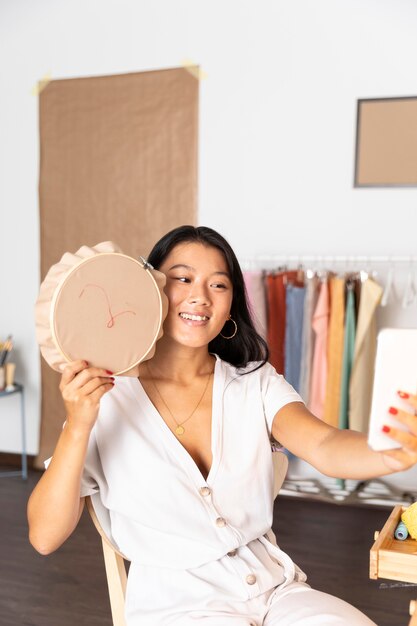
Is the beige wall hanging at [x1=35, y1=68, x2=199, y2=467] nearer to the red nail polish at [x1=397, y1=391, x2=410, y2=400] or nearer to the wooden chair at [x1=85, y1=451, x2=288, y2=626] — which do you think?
the wooden chair at [x1=85, y1=451, x2=288, y2=626]

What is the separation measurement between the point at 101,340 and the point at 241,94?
2.82 metres

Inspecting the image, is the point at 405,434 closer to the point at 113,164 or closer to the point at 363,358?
the point at 363,358

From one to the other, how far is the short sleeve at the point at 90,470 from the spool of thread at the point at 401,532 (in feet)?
1.99

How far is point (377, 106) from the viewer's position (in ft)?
11.7

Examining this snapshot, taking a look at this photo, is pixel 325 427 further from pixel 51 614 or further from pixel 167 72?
pixel 167 72

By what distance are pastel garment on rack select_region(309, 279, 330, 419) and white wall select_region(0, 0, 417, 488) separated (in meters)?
0.44

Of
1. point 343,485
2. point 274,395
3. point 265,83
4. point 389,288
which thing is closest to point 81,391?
point 274,395

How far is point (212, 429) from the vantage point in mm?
1532

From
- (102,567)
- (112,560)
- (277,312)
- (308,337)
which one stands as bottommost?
(102,567)

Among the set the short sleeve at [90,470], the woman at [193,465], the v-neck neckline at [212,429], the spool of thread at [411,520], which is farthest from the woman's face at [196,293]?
the spool of thread at [411,520]

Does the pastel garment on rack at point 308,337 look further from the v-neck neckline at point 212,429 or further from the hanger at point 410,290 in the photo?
the v-neck neckline at point 212,429

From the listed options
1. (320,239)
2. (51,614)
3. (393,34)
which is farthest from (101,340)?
(393,34)

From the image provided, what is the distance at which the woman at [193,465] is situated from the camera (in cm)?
134

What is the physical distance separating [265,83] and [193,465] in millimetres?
2805
